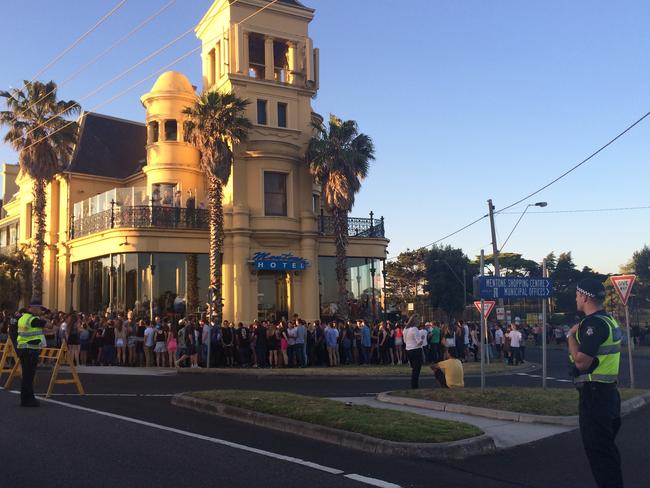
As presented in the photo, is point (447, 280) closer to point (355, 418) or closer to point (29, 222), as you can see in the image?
point (29, 222)

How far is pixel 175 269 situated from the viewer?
29375mm

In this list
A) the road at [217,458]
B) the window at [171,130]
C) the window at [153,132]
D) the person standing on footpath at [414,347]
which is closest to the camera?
the road at [217,458]

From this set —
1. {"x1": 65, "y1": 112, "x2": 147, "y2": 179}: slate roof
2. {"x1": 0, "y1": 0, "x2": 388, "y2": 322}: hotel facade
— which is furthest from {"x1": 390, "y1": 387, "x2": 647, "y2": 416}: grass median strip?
{"x1": 65, "y1": 112, "x2": 147, "y2": 179}: slate roof

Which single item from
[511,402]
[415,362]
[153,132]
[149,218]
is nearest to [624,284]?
[415,362]

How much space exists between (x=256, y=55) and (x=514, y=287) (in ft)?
75.9

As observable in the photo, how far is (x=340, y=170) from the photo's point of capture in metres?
30.2

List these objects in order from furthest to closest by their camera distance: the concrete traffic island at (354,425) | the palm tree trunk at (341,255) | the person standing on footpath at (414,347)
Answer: the palm tree trunk at (341,255)
the person standing on footpath at (414,347)
the concrete traffic island at (354,425)

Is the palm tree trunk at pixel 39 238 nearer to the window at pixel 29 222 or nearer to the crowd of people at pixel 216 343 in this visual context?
the window at pixel 29 222

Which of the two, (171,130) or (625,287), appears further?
(171,130)

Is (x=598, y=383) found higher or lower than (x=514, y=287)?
lower

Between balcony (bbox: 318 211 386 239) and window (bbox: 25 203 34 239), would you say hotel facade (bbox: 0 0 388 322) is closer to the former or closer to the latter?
balcony (bbox: 318 211 386 239)

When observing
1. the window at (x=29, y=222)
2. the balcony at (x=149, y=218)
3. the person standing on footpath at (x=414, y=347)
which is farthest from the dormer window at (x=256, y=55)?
the person standing on footpath at (x=414, y=347)

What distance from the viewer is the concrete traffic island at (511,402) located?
10383mm

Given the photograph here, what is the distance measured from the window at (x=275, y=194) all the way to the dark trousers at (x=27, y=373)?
19849 millimetres
